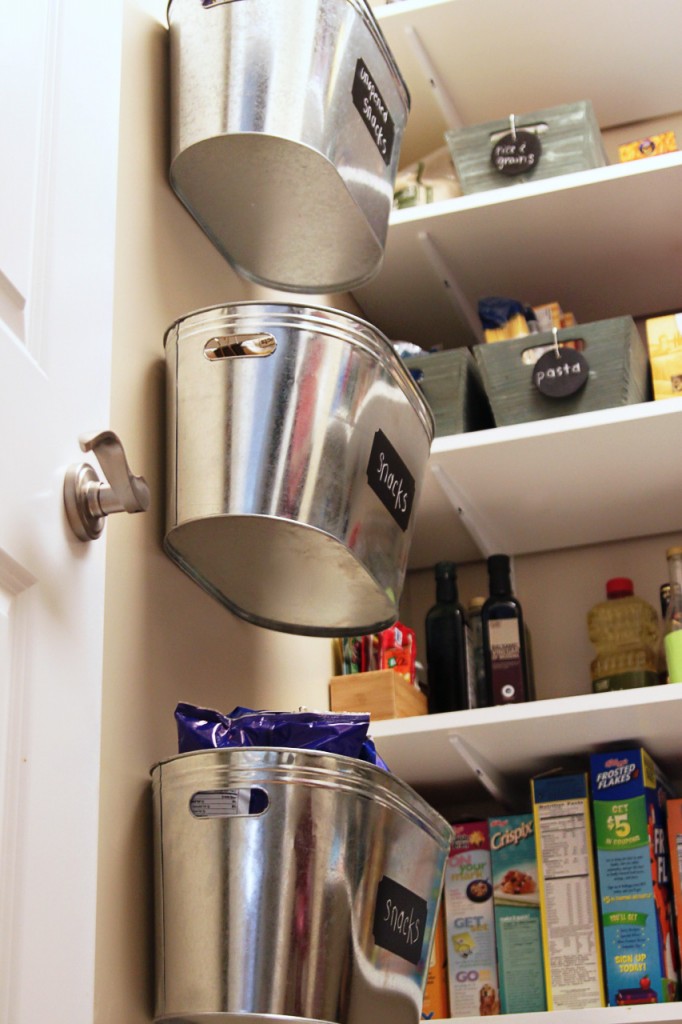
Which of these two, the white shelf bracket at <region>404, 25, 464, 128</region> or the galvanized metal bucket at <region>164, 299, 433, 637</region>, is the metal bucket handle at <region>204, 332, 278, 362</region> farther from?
the white shelf bracket at <region>404, 25, 464, 128</region>

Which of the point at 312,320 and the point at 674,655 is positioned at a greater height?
the point at 312,320

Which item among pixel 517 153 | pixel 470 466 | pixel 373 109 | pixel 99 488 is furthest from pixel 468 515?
pixel 99 488

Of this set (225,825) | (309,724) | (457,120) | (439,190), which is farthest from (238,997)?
(457,120)

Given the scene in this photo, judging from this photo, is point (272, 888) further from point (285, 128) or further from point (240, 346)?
point (285, 128)

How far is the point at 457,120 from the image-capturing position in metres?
2.17

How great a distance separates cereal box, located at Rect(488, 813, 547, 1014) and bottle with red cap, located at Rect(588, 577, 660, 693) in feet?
0.77

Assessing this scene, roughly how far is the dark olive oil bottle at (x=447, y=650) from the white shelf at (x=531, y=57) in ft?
2.59

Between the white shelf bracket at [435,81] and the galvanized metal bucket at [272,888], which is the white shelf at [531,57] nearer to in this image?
the white shelf bracket at [435,81]

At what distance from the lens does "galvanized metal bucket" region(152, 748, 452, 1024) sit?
1.09 m

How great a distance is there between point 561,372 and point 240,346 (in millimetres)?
629

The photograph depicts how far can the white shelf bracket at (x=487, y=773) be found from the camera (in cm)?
168

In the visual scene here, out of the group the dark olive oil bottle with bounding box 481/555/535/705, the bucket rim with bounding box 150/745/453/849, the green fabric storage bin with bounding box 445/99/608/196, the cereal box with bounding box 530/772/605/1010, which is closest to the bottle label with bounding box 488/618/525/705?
the dark olive oil bottle with bounding box 481/555/535/705

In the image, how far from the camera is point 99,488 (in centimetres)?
93

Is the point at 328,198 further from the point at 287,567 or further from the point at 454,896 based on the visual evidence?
the point at 454,896
